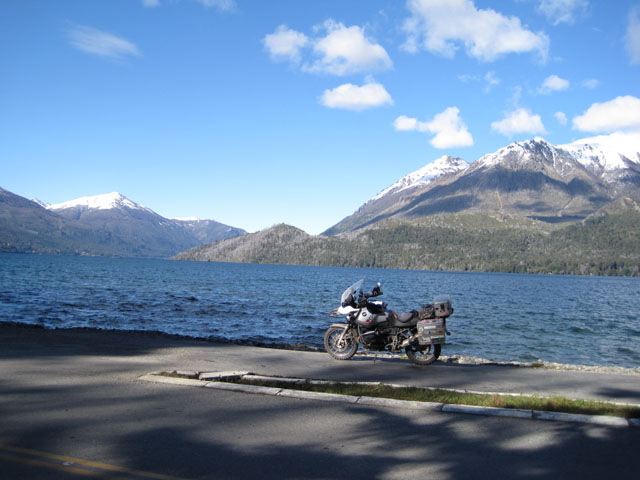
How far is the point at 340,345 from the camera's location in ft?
48.2

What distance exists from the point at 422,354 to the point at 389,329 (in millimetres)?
1119

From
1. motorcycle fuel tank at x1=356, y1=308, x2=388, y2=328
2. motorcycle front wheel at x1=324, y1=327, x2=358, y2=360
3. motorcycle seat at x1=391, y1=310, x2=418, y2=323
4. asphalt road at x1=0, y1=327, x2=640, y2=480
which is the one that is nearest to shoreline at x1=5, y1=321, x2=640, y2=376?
motorcycle front wheel at x1=324, y1=327, x2=358, y2=360

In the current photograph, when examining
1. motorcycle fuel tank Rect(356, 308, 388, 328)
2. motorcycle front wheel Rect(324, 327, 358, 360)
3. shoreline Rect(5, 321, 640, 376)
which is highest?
motorcycle fuel tank Rect(356, 308, 388, 328)

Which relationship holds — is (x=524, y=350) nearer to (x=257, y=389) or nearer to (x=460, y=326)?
(x=460, y=326)

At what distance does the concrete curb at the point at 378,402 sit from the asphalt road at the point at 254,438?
23 centimetres

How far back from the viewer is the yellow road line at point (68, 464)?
17.6 feet

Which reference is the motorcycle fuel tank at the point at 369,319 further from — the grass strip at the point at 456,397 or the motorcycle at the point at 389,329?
the grass strip at the point at 456,397

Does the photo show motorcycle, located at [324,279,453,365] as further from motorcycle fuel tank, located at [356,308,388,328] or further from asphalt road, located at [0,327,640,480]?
asphalt road, located at [0,327,640,480]

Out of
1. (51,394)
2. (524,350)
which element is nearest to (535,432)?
(51,394)

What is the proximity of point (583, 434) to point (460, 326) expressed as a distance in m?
27.6

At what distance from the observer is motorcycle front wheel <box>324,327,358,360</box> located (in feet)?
47.6

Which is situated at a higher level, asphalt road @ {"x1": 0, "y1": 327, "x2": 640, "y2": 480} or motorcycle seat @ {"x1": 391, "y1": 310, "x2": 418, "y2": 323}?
motorcycle seat @ {"x1": 391, "y1": 310, "x2": 418, "y2": 323}

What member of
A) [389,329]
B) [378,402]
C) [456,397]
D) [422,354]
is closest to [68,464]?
[378,402]

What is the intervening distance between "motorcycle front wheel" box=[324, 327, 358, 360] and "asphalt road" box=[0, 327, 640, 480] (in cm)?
452
